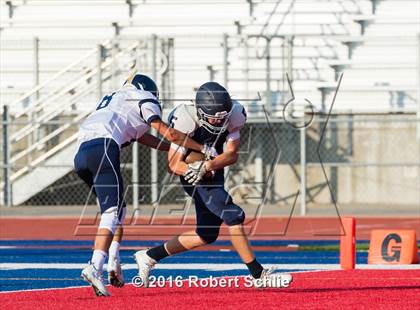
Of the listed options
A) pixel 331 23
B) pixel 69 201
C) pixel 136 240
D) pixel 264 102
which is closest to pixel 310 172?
pixel 264 102

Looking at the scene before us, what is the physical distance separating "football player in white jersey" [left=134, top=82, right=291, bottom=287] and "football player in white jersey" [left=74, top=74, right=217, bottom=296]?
0.13m

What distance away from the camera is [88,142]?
27.3 ft

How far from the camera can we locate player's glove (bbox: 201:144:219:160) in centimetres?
844

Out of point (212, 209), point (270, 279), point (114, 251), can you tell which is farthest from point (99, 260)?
point (270, 279)

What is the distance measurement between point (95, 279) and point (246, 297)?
1018 millimetres

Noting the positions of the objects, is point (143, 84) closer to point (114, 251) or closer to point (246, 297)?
point (114, 251)

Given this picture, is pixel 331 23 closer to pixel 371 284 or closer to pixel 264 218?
pixel 264 218

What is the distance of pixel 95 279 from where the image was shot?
7.79m

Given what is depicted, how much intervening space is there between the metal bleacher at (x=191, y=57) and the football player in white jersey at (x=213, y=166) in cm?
1117

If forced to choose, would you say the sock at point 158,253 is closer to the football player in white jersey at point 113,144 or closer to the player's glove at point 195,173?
the football player in white jersey at point 113,144

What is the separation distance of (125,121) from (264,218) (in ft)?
33.1

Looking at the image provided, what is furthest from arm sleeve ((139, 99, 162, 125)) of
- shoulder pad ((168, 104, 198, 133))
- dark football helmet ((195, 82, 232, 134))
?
dark football helmet ((195, 82, 232, 134))

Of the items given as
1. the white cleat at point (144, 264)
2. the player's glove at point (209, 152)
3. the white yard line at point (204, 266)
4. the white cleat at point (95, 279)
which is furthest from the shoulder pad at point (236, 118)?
the white yard line at point (204, 266)

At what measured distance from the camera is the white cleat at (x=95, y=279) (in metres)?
7.76
